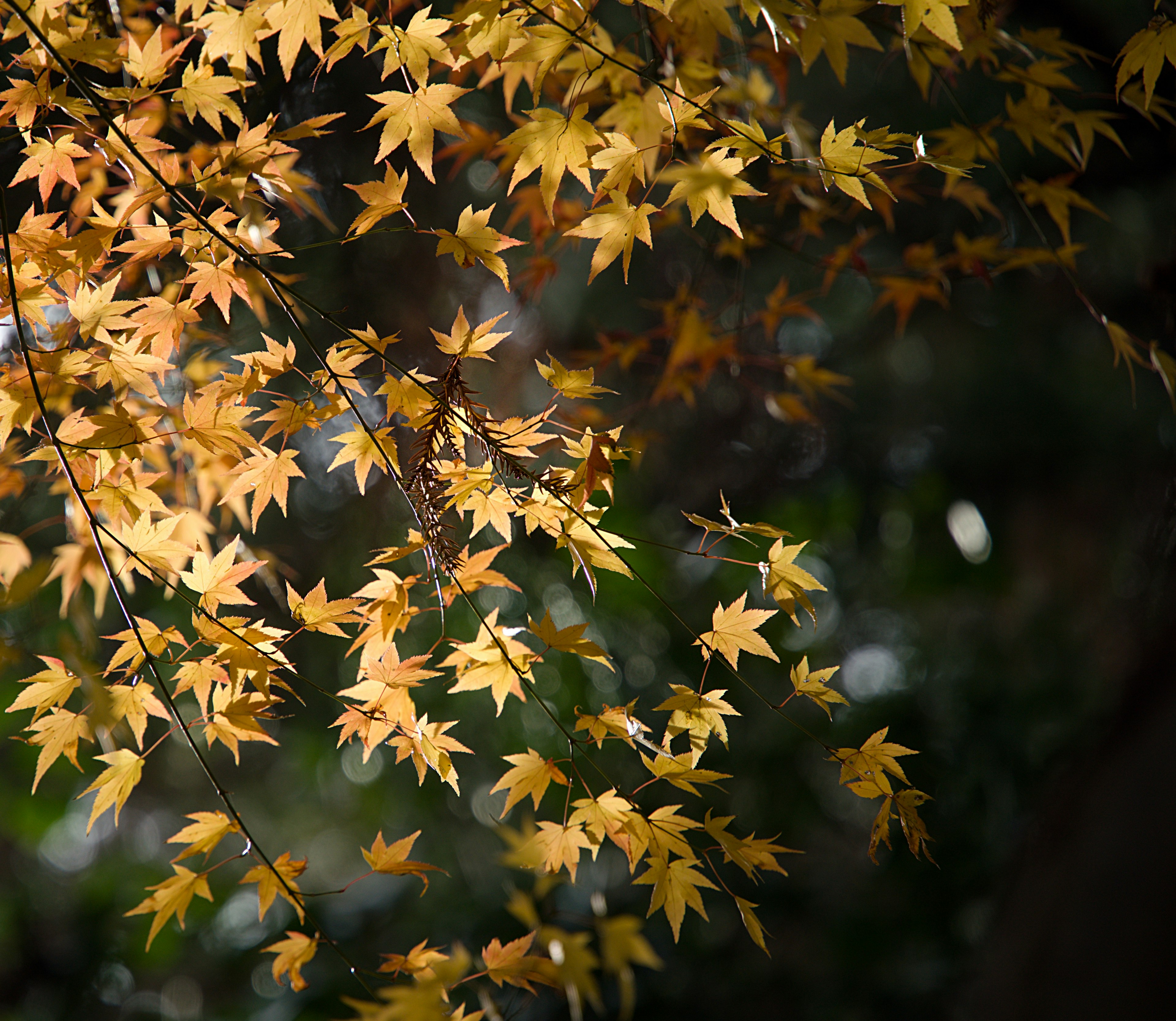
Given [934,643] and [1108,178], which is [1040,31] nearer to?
[1108,178]

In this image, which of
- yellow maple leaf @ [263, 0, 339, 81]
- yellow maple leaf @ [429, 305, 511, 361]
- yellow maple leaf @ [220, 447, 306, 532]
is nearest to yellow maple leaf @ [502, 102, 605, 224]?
yellow maple leaf @ [429, 305, 511, 361]

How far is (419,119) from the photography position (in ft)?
2.58

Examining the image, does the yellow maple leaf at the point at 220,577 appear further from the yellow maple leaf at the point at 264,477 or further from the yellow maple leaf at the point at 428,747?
the yellow maple leaf at the point at 428,747

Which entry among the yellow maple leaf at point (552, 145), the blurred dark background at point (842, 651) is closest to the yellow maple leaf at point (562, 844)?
the yellow maple leaf at point (552, 145)

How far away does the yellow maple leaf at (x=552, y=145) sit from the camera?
2.45 ft

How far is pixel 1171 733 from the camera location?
168 cm

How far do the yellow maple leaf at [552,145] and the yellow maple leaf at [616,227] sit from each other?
45mm

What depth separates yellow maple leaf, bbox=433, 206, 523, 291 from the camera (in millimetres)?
758

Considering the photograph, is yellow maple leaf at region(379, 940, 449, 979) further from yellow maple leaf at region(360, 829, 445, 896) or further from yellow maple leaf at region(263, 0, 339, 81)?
yellow maple leaf at region(263, 0, 339, 81)

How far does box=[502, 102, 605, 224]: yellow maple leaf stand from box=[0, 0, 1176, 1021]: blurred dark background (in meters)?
0.80

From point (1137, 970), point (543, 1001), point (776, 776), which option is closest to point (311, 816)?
point (543, 1001)

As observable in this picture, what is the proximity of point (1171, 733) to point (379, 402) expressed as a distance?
1.83m

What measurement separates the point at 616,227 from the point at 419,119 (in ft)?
0.79

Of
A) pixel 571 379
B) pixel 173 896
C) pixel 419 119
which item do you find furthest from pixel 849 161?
pixel 173 896
